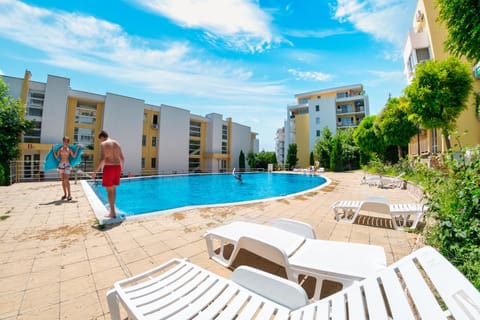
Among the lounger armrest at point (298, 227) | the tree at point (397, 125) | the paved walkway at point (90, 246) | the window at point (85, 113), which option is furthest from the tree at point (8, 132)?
the tree at point (397, 125)

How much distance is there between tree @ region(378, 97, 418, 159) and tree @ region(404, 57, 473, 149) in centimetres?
607

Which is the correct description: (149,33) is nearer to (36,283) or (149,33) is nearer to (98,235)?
(98,235)

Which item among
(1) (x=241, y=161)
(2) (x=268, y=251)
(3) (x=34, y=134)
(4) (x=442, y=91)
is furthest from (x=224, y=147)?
(2) (x=268, y=251)

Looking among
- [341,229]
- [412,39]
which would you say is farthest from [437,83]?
[341,229]

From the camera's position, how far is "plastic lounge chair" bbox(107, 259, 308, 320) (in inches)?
47.3

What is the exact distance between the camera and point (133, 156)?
67.8 feet

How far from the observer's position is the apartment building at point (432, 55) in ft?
36.6

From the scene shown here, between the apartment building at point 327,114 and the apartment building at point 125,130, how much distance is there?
11931 mm

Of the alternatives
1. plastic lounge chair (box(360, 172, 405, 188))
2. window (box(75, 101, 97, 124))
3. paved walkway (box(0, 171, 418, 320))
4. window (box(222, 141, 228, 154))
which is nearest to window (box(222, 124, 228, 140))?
window (box(222, 141, 228, 154))

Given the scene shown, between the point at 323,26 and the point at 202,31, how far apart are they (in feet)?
17.0

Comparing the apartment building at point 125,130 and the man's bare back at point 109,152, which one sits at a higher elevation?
the apartment building at point 125,130

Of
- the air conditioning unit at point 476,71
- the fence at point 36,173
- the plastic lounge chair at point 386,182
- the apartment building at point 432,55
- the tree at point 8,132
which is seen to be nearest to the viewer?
the plastic lounge chair at point 386,182

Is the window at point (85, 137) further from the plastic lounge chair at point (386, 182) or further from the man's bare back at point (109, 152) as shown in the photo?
the plastic lounge chair at point (386, 182)

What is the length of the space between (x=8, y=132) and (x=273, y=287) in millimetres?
15474
